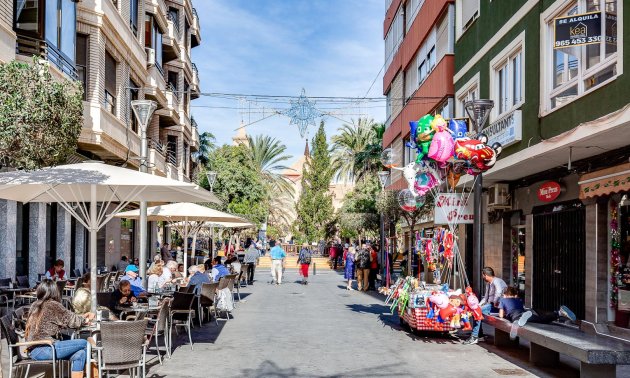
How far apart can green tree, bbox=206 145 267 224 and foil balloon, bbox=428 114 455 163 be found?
32752mm

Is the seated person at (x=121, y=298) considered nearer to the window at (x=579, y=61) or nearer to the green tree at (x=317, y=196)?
the window at (x=579, y=61)

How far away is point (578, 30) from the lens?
12.0m

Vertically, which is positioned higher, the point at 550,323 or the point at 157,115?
the point at 157,115

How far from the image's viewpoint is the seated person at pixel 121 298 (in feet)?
37.1

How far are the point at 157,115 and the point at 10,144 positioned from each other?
91.0 feet

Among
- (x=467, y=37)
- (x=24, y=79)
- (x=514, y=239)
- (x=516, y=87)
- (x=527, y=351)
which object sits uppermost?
(x=467, y=37)

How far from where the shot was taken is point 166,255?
102ft

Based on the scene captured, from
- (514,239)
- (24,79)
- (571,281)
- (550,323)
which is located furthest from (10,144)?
(514,239)

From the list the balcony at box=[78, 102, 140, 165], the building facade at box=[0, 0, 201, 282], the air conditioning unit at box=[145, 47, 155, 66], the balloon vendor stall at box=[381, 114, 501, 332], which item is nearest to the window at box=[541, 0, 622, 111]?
the balloon vendor stall at box=[381, 114, 501, 332]

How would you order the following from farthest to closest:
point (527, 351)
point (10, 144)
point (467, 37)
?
1. point (467, 37)
2. point (527, 351)
3. point (10, 144)

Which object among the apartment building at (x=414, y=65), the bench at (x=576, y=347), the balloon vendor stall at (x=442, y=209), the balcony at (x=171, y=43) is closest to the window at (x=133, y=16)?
the balcony at (x=171, y=43)

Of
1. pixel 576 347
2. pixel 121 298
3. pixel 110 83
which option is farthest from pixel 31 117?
pixel 110 83

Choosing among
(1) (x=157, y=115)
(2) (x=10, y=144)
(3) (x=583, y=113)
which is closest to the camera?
(2) (x=10, y=144)

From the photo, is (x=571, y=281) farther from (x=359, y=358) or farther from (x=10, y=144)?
(x=10, y=144)
